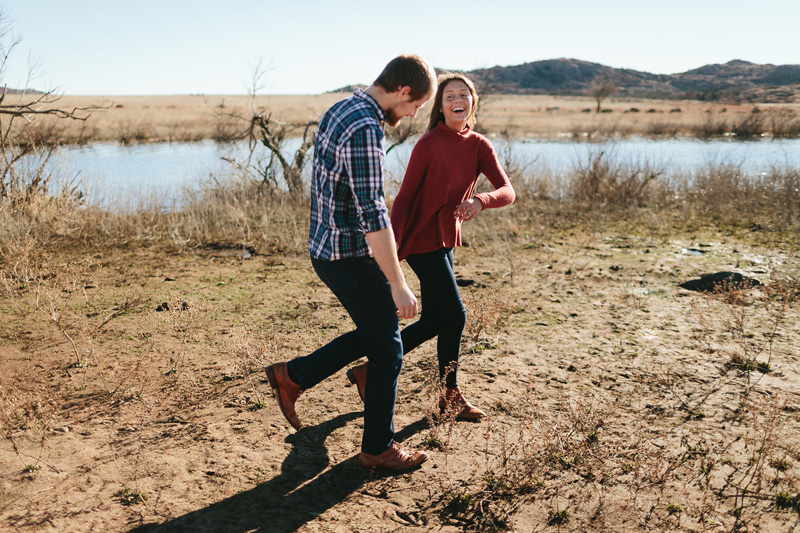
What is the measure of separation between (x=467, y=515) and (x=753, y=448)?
167 centimetres

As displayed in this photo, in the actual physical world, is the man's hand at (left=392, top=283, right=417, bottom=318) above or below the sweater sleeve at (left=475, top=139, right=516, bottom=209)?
below

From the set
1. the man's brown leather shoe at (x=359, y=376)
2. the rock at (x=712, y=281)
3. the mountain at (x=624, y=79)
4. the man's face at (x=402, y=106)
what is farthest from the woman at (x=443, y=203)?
the mountain at (x=624, y=79)

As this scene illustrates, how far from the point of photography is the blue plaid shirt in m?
2.13

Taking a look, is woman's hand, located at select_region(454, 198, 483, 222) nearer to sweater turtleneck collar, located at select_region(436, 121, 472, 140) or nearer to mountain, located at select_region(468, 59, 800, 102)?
sweater turtleneck collar, located at select_region(436, 121, 472, 140)

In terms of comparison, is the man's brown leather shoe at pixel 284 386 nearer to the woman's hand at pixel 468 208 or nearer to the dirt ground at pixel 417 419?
the dirt ground at pixel 417 419

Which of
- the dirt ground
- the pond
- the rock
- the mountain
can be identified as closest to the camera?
the dirt ground

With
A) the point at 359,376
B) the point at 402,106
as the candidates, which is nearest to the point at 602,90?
the point at 359,376

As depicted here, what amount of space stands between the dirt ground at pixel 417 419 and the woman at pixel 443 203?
0.50 m

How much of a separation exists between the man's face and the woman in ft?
2.09

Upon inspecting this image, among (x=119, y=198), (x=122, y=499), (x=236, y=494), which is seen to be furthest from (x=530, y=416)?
(x=119, y=198)

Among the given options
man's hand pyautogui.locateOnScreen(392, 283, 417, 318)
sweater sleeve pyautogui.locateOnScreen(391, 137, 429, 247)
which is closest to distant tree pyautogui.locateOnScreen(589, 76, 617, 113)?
sweater sleeve pyautogui.locateOnScreen(391, 137, 429, 247)

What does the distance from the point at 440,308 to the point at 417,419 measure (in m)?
0.75

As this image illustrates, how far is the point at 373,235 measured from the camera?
2148mm

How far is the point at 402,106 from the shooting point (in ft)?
7.63
